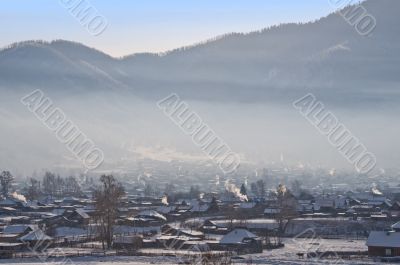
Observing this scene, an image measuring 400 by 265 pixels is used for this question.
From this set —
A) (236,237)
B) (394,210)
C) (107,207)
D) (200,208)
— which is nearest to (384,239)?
(236,237)

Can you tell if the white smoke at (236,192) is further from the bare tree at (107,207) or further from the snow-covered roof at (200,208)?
the bare tree at (107,207)

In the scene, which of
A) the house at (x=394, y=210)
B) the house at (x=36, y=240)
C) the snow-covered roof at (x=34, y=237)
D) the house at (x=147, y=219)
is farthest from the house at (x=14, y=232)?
the house at (x=394, y=210)

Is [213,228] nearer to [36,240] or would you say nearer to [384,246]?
[36,240]

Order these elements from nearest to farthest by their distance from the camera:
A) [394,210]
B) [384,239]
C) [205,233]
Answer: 1. [384,239]
2. [205,233]
3. [394,210]

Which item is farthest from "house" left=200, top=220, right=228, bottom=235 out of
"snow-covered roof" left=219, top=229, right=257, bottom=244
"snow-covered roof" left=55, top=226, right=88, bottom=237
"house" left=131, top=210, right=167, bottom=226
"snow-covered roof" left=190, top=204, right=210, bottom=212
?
"snow-covered roof" left=190, top=204, right=210, bottom=212

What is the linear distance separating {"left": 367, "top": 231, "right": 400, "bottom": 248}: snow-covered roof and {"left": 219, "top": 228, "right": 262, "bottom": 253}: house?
7226 mm

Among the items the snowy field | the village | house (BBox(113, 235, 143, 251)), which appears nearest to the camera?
the snowy field

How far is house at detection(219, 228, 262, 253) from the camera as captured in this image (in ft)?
154

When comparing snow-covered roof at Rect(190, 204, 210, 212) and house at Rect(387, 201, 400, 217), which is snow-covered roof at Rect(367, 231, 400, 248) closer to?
house at Rect(387, 201, 400, 217)

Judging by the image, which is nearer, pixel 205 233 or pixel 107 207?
pixel 107 207

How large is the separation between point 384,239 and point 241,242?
9.76m

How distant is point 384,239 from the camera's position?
43.5m

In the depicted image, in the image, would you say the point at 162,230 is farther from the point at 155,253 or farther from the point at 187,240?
the point at 155,253

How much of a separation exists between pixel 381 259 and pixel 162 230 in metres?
22.3
